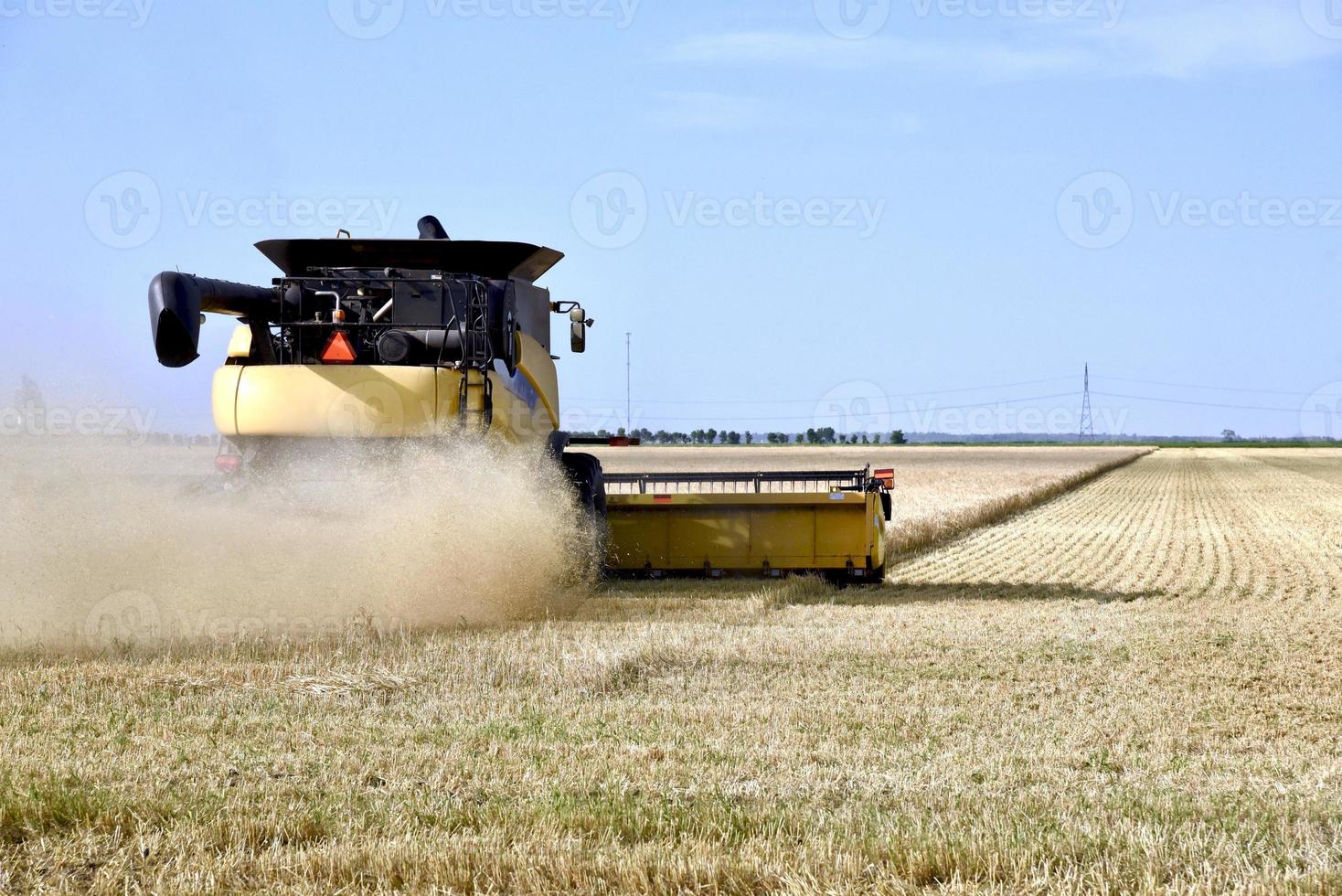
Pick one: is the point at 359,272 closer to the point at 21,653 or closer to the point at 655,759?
the point at 21,653

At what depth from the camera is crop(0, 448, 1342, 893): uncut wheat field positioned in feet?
13.5

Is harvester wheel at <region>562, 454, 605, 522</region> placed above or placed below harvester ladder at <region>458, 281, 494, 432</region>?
below

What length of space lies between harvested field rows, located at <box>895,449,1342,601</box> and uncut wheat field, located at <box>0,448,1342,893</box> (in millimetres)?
3467

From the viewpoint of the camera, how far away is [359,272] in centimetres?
1014

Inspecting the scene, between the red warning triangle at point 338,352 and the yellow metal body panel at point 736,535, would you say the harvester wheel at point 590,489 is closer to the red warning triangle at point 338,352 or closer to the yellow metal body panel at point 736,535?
the yellow metal body panel at point 736,535

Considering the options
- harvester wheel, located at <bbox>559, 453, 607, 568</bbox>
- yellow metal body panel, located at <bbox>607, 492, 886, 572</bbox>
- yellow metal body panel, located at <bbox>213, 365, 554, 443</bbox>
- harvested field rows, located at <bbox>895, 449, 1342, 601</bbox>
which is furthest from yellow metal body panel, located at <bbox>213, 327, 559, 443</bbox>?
harvested field rows, located at <bbox>895, 449, 1342, 601</bbox>

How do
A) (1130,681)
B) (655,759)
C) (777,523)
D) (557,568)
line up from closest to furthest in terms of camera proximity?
(655,759), (1130,681), (557,568), (777,523)

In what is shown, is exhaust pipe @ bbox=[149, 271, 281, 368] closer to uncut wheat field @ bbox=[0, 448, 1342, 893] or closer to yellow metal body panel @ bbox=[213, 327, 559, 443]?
yellow metal body panel @ bbox=[213, 327, 559, 443]

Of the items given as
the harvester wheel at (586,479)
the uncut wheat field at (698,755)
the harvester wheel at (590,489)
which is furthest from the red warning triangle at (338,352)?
the harvester wheel at (586,479)

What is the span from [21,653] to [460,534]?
121 inches

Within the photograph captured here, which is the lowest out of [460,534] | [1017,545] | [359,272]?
[1017,545]

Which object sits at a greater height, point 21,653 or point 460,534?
point 460,534

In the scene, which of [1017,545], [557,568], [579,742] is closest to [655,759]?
[579,742]

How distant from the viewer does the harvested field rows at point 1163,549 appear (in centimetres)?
1477
